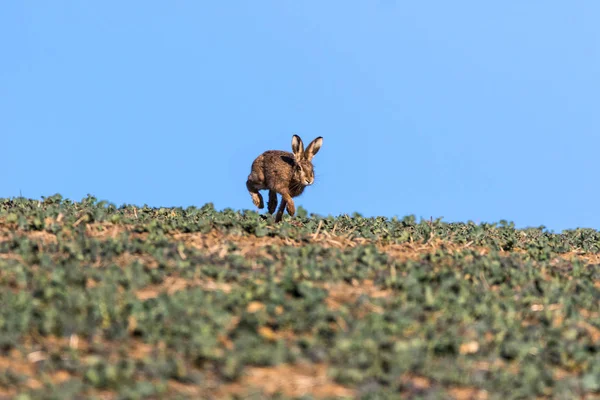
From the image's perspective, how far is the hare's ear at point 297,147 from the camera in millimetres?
17844

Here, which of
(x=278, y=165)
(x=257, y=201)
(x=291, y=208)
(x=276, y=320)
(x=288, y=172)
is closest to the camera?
(x=276, y=320)

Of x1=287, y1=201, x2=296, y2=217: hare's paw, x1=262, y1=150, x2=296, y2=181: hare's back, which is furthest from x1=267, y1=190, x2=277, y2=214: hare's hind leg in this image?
x1=287, y1=201, x2=296, y2=217: hare's paw

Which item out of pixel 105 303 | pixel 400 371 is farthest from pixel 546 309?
pixel 105 303

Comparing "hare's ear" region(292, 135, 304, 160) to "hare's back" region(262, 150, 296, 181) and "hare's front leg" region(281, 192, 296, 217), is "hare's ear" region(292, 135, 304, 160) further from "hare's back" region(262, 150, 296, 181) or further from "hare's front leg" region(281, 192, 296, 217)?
"hare's front leg" region(281, 192, 296, 217)

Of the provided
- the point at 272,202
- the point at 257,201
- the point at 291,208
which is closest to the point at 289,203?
the point at 291,208

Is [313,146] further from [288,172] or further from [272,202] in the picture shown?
[272,202]

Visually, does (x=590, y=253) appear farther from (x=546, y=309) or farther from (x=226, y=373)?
(x=226, y=373)

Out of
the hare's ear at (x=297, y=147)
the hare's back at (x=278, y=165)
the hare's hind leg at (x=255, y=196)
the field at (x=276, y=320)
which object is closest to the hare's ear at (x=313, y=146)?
the hare's ear at (x=297, y=147)

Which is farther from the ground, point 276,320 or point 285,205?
point 285,205

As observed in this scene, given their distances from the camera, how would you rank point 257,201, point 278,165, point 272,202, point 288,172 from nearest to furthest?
point 288,172
point 278,165
point 272,202
point 257,201

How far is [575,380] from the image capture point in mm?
7535

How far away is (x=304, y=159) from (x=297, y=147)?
0.40m

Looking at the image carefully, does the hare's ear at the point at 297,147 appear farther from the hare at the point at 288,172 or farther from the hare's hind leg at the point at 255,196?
the hare's hind leg at the point at 255,196

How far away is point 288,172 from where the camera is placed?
59.8 feet
